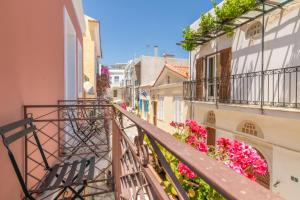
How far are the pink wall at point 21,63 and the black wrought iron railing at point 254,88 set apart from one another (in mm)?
4899

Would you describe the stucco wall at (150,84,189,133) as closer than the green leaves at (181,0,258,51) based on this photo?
No

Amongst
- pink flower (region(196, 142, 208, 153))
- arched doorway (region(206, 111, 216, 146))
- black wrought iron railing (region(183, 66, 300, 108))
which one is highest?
black wrought iron railing (region(183, 66, 300, 108))

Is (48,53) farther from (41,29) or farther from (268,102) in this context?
(268,102)

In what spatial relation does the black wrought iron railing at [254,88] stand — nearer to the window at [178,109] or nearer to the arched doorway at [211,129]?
the arched doorway at [211,129]

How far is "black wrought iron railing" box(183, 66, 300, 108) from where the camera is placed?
5527mm

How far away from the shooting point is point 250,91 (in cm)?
700

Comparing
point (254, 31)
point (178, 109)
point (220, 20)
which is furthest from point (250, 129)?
point (178, 109)

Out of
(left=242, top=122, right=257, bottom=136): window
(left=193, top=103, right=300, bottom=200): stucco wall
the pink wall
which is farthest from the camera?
(left=242, top=122, right=257, bottom=136): window

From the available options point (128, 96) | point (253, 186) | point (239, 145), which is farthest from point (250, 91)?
point (128, 96)

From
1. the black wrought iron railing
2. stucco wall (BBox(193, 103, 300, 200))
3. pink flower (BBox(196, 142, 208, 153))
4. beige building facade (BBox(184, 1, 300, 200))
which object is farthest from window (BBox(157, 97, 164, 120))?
pink flower (BBox(196, 142, 208, 153))

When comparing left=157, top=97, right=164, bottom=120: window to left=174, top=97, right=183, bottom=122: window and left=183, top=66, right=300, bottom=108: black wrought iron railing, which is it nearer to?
left=174, top=97, right=183, bottom=122: window

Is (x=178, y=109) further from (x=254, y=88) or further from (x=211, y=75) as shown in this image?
(x=254, y=88)

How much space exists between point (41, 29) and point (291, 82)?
594 centimetres

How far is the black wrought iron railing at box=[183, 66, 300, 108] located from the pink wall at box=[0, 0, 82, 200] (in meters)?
4.90
